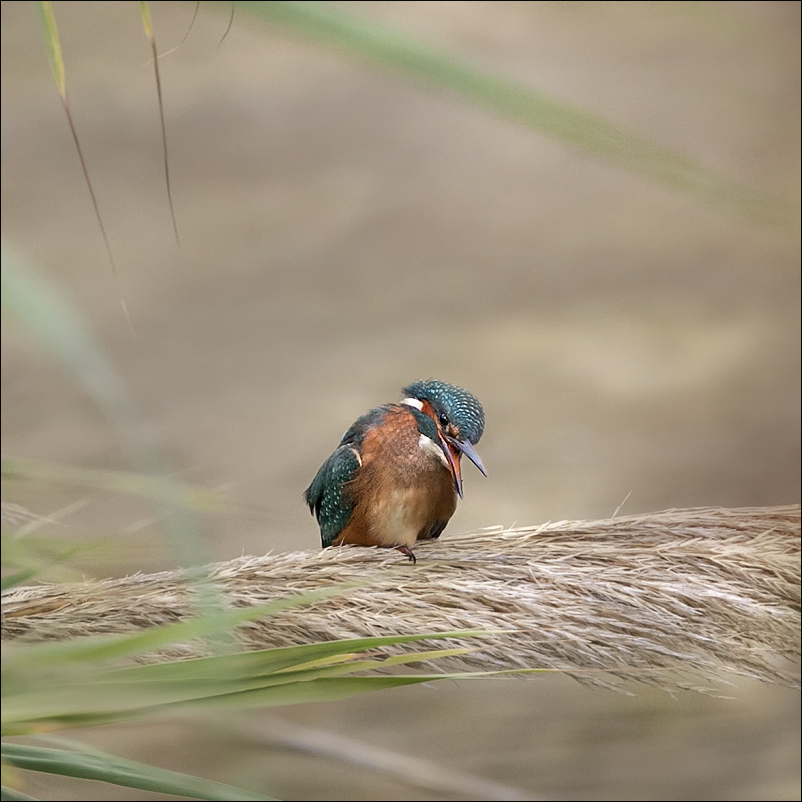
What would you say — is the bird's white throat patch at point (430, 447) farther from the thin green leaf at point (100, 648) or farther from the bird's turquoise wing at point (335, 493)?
the thin green leaf at point (100, 648)

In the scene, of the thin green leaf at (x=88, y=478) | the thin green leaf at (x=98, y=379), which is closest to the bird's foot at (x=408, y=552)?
the thin green leaf at (x=88, y=478)

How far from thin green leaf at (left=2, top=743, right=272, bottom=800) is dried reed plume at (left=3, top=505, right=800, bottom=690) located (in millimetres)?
110

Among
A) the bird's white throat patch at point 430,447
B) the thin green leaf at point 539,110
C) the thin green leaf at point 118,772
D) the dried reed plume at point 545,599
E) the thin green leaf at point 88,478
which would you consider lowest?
the thin green leaf at point 118,772

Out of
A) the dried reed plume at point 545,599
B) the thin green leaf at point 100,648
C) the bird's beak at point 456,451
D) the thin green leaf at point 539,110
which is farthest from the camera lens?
the bird's beak at point 456,451

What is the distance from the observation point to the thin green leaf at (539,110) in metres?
0.11

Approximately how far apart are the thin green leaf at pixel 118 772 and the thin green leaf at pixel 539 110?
0.24m

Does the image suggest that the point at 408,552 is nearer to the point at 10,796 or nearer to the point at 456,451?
the point at 456,451

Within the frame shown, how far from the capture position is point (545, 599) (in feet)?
1.69

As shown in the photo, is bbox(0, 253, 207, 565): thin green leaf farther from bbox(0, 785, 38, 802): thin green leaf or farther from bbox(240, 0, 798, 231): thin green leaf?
bbox(0, 785, 38, 802): thin green leaf

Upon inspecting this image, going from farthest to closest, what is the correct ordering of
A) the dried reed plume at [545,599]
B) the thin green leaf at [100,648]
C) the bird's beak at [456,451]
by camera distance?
the bird's beak at [456,451] → the dried reed plume at [545,599] → the thin green leaf at [100,648]

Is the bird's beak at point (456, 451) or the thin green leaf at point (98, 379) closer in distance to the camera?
the thin green leaf at point (98, 379)

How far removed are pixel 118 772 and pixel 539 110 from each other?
292mm

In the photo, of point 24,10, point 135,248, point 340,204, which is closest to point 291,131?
point 340,204

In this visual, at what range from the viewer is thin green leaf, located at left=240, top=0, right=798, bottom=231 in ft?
0.36
